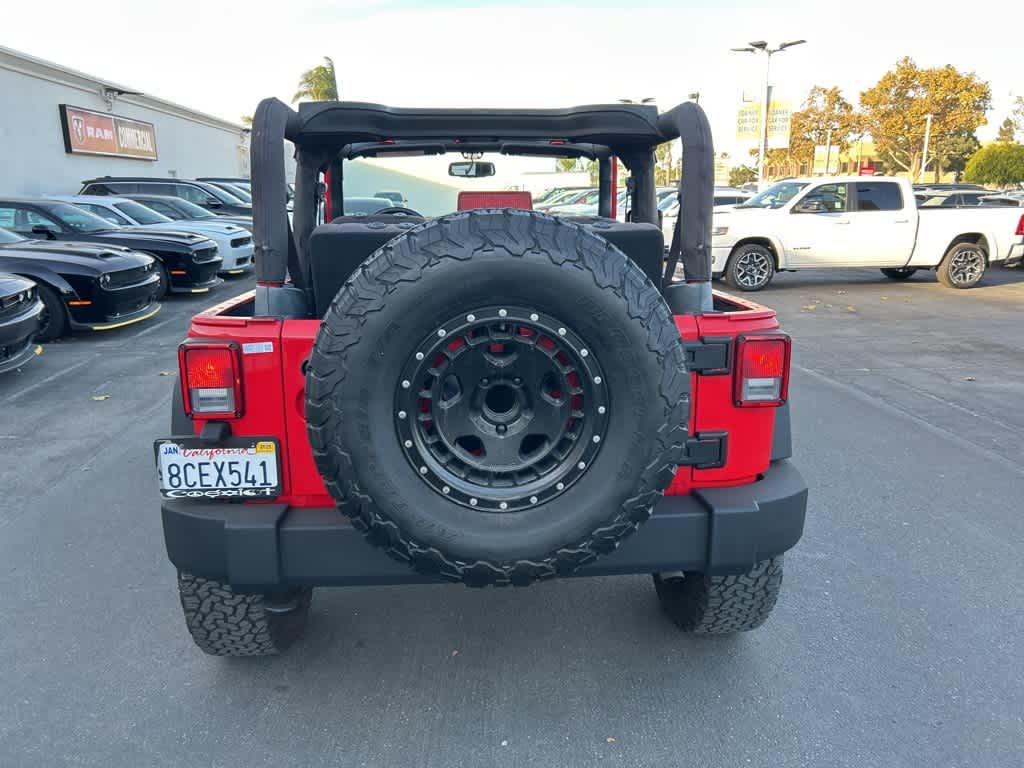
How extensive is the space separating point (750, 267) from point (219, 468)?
465 inches

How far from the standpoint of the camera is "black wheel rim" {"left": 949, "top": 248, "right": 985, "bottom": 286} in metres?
13.3

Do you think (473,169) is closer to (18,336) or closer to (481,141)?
(481,141)

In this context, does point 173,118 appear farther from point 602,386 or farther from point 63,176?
point 602,386

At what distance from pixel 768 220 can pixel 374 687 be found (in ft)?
38.4

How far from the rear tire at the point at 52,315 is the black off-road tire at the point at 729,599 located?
811cm

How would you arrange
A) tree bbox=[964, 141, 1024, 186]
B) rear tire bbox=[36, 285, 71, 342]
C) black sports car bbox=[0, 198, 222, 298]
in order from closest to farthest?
rear tire bbox=[36, 285, 71, 342] → black sports car bbox=[0, 198, 222, 298] → tree bbox=[964, 141, 1024, 186]

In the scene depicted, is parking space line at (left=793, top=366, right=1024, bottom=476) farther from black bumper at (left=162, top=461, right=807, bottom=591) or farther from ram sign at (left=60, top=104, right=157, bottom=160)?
ram sign at (left=60, top=104, right=157, bottom=160)

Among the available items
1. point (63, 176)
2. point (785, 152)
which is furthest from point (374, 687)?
point (785, 152)

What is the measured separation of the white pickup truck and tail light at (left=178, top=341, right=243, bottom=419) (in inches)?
443

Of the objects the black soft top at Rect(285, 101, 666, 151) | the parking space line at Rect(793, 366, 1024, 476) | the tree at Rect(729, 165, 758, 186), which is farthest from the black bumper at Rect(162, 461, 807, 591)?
the tree at Rect(729, 165, 758, 186)

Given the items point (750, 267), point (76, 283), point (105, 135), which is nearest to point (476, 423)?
point (76, 283)

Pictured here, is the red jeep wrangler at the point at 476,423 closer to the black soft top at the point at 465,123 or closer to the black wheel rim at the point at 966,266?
the black soft top at the point at 465,123

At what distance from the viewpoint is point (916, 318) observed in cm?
1037

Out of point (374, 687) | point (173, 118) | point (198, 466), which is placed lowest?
point (374, 687)
